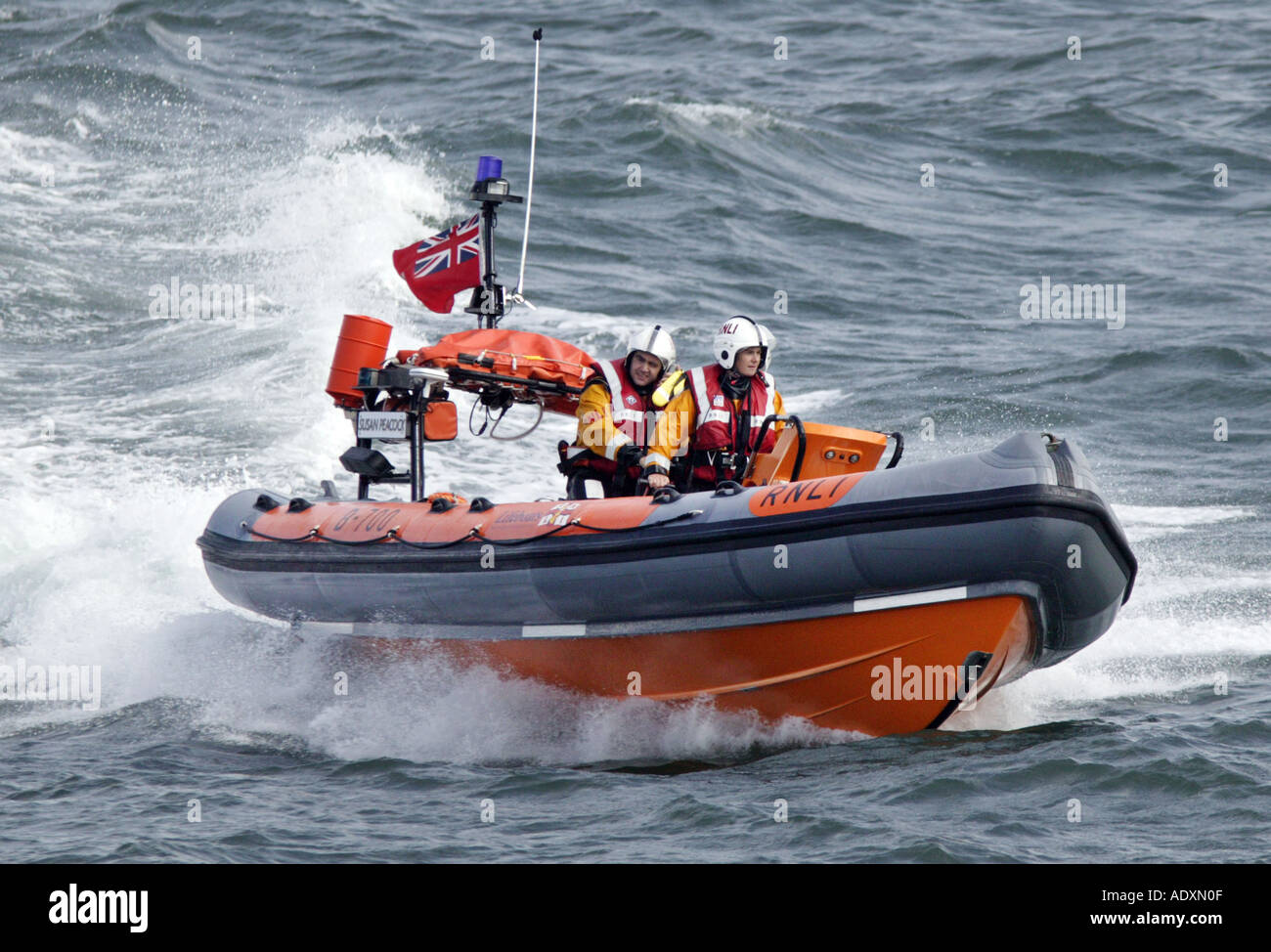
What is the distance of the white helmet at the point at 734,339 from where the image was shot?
19.2 ft

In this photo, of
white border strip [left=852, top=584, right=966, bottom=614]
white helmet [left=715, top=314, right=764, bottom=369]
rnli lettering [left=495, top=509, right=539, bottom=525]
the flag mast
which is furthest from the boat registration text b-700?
white border strip [left=852, top=584, right=966, bottom=614]

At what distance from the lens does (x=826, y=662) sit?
5090mm

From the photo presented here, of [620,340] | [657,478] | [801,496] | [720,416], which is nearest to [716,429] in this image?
[720,416]

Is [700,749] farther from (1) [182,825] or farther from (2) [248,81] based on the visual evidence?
(2) [248,81]

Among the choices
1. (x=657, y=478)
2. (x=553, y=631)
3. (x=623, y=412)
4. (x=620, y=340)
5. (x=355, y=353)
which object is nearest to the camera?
(x=553, y=631)

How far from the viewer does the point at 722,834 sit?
4293 mm

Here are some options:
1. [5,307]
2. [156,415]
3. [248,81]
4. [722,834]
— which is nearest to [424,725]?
[722,834]

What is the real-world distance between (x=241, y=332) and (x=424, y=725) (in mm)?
5914

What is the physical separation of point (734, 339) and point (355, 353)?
65.3 inches

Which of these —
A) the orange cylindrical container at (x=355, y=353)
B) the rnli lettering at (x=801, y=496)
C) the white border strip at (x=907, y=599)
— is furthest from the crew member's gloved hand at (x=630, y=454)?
the white border strip at (x=907, y=599)

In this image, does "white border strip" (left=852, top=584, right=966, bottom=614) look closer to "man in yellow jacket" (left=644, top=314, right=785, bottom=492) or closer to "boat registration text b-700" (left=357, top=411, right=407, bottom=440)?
"man in yellow jacket" (left=644, top=314, right=785, bottom=492)

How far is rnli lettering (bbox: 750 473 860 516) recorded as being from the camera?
16.1 feet

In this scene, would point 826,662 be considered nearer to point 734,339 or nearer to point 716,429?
point 716,429

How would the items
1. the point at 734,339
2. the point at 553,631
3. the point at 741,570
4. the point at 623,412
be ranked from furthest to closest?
the point at 623,412 < the point at 734,339 < the point at 553,631 < the point at 741,570
